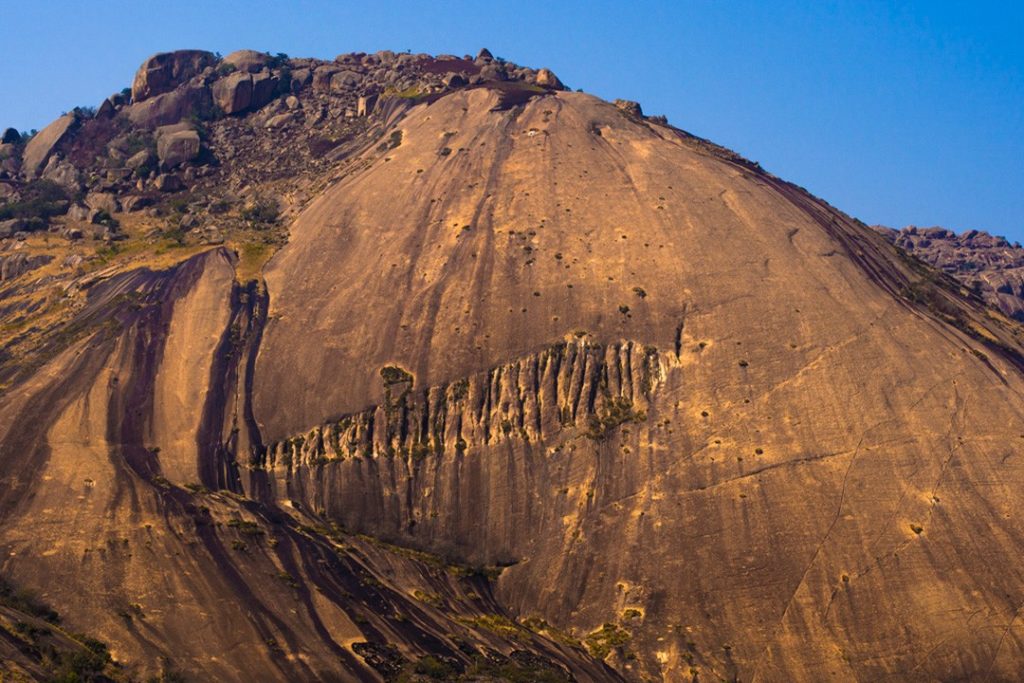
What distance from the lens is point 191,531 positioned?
66.2 m

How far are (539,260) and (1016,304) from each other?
8502cm

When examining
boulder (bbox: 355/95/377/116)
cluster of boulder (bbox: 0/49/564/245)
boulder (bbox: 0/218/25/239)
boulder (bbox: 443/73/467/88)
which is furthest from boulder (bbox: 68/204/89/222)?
boulder (bbox: 443/73/467/88)

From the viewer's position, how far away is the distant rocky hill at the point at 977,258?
5817 inches

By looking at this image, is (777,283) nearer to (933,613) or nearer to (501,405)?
(501,405)

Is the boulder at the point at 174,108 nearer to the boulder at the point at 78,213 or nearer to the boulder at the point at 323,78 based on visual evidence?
the boulder at the point at 323,78

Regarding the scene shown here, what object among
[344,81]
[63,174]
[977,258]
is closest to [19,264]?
[63,174]

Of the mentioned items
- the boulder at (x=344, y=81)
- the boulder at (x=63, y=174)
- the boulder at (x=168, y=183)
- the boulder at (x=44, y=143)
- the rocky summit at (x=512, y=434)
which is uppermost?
the boulder at (x=344, y=81)

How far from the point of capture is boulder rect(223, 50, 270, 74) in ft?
496

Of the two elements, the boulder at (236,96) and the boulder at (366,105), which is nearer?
the boulder at (366,105)

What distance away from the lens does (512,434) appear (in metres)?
78.3

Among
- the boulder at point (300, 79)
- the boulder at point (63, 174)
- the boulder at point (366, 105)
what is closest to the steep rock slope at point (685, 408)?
the boulder at point (366, 105)

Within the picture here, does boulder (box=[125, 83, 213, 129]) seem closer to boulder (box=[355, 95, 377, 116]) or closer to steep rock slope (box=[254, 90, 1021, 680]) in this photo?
boulder (box=[355, 95, 377, 116])

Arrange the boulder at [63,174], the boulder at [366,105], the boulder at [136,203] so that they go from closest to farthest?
the boulder at [136,203] → the boulder at [366,105] → the boulder at [63,174]

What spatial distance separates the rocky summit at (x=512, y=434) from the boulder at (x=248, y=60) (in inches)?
1774
